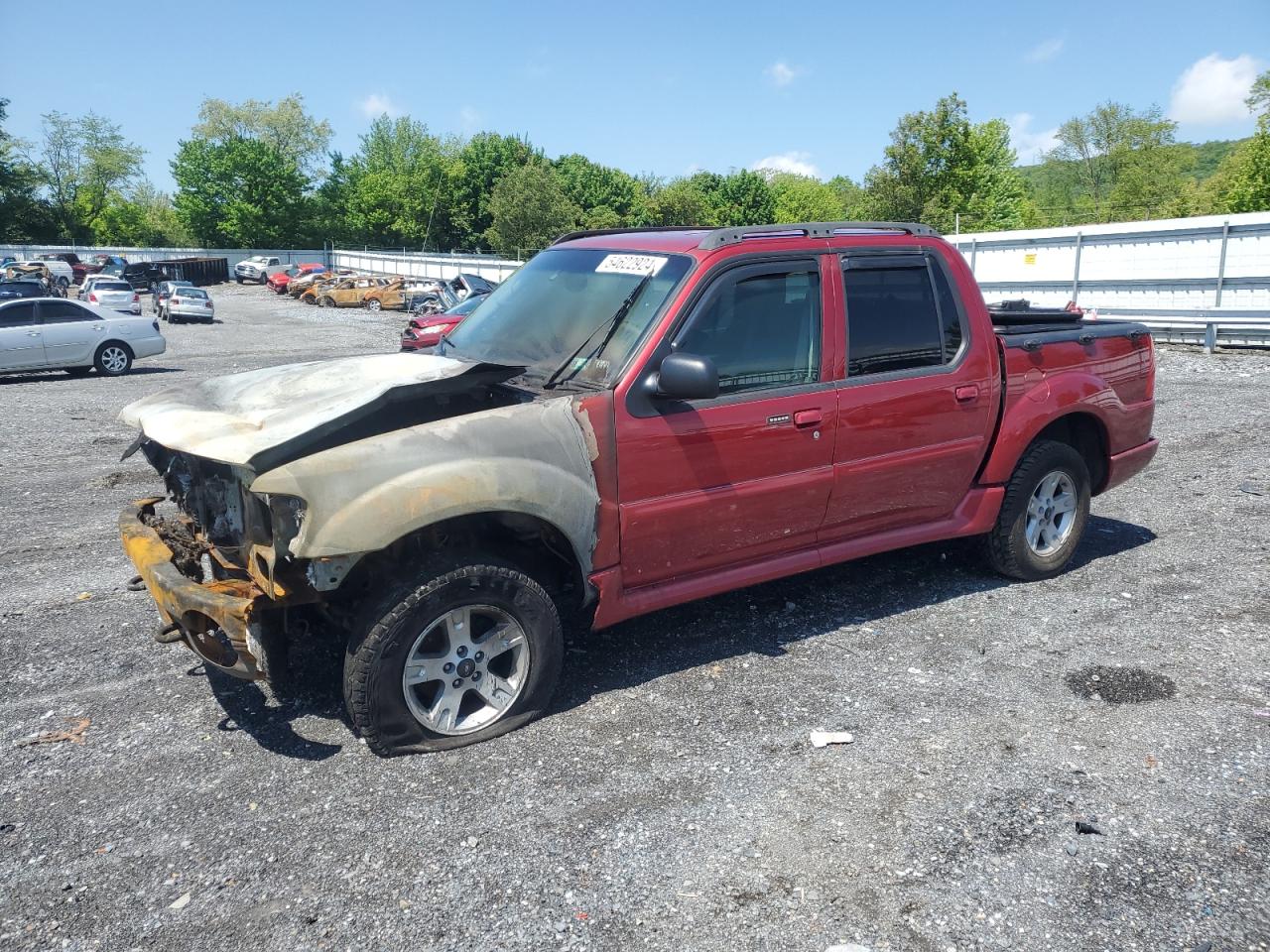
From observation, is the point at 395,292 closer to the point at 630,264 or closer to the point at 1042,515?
the point at 1042,515

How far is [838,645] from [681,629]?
32.2 inches

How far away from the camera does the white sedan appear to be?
16.9 metres

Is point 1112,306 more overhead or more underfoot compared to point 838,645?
more overhead

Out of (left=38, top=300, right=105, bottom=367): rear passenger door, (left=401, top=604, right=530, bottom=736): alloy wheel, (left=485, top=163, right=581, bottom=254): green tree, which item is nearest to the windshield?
(left=401, top=604, right=530, bottom=736): alloy wheel

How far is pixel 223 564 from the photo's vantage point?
406cm

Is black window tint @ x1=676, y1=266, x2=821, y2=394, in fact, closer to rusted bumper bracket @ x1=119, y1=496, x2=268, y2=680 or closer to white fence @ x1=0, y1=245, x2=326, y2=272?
rusted bumper bracket @ x1=119, y1=496, x2=268, y2=680

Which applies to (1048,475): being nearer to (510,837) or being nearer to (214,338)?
(510,837)

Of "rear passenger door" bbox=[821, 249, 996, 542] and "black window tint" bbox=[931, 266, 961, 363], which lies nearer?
"rear passenger door" bbox=[821, 249, 996, 542]

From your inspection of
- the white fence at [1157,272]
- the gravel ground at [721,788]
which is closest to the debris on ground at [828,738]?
the gravel ground at [721,788]

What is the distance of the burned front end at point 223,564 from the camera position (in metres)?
3.46

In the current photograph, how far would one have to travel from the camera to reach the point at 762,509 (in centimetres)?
441

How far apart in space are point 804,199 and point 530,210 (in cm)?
6903

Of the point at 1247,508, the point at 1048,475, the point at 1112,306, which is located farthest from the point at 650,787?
the point at 1112,306

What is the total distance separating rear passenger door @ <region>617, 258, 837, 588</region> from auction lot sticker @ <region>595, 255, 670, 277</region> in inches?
12.5
